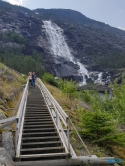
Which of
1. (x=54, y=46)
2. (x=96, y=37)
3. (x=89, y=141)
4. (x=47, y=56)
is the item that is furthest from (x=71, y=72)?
(x=89, y=141)

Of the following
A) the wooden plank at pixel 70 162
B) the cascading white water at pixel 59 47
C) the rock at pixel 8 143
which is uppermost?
the cascading white water at pixel 59 47

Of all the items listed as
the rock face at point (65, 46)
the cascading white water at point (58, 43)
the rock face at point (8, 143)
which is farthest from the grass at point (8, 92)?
the cascading white water at point (58, 43)

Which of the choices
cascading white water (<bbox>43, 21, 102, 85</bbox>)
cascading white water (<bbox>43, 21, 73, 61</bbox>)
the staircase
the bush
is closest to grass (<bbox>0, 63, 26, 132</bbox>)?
the staircase

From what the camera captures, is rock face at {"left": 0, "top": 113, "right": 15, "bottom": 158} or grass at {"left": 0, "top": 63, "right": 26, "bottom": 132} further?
grass at {"left": 0, "top": 63, "right": 26, "bottom": 132}

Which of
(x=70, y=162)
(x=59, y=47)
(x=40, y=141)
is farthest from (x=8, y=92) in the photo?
(x=59, y=47)

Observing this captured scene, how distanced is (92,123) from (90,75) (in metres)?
99.5

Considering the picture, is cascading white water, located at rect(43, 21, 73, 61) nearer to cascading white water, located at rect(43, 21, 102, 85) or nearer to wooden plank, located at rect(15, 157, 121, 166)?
cascading white water, located at rect(43, 21, 102, 85)

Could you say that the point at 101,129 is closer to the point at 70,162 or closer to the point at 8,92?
the point at 70,162

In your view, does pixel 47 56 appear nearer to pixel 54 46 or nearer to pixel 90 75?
pixel 54 46

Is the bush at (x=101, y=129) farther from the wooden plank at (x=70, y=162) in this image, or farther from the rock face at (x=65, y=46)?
the rock face at (x=65, y=46)

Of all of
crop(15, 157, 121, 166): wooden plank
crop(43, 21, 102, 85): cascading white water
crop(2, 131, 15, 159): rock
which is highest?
crop(43, 21, 102, 85): cascading white water

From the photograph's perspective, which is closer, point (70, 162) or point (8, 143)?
point (70, 162)

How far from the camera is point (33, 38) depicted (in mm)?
142500

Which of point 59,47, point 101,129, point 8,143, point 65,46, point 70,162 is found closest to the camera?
point 70,162
